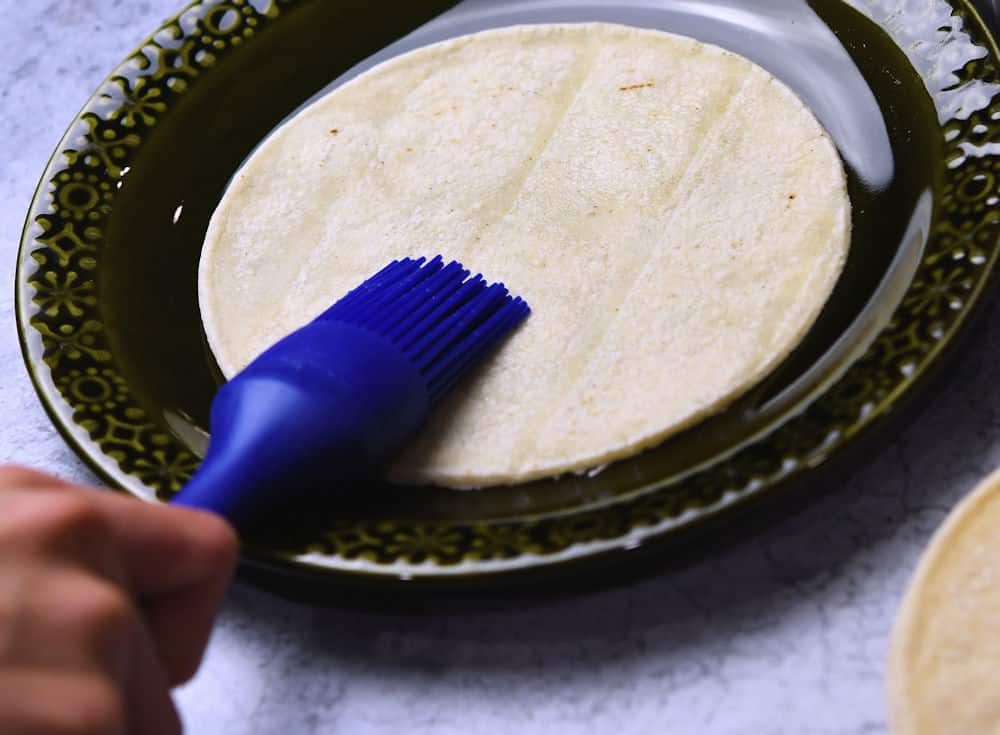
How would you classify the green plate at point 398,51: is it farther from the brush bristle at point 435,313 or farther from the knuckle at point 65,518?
the knuckle at point 65,518

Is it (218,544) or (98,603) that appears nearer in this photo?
(98,603)

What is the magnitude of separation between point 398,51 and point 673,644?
0.82 metres

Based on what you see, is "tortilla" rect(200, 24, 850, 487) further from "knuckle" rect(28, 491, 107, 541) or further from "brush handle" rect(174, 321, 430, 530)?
"knuckle" rect(28, 491, 107, 541)

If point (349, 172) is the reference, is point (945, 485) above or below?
below

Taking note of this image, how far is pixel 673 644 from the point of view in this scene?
931mm

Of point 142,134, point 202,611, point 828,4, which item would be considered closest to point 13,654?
point 202,611

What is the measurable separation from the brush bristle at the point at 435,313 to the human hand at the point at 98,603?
0.28 metres

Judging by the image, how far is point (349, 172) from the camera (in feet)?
4.31

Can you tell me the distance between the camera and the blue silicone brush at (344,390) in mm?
952

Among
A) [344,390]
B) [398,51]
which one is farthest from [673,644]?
[398,51]

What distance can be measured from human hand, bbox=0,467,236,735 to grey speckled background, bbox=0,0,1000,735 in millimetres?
155

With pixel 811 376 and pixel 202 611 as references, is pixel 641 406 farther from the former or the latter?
pixel 202 611

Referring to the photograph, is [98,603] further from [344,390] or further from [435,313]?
[435,313]

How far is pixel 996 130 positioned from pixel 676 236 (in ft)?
1.00
